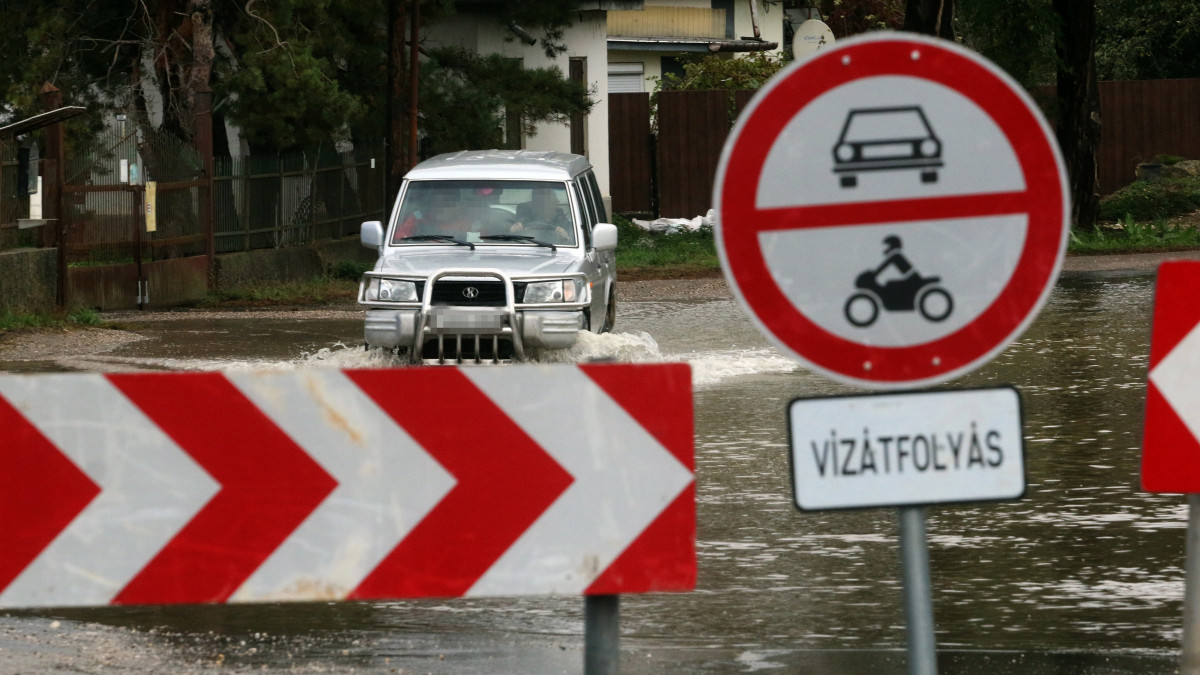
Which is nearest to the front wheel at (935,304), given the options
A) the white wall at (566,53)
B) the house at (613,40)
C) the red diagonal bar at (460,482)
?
the red diagonal bar at (460,482)

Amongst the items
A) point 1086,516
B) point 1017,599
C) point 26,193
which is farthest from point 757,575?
point 26,193

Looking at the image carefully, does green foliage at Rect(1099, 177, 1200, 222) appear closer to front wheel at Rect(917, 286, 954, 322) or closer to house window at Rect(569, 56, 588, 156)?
house window at Rect(569, 56, 588, 156)

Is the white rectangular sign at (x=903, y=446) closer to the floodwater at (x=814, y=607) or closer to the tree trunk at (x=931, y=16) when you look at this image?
the floodwater at (x=814, y=607)

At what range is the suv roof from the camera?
538 inches

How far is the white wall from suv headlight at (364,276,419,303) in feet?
51.3

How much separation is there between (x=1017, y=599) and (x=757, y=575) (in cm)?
113

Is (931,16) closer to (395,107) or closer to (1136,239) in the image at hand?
(1136,239)

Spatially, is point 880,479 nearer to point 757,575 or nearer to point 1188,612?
point 1188,612

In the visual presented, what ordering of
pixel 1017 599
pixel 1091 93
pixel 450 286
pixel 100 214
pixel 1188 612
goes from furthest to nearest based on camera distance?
pixel 1091 93
pixel 100 214
pixel 450 286
pixel 1017 599
pixel 1188 612

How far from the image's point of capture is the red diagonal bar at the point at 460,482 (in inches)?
139

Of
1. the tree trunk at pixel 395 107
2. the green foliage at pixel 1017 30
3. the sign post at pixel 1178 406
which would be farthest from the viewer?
the green foliage at pixel 1017 30

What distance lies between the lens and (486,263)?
501 inches

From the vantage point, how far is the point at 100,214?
19578 millimetres

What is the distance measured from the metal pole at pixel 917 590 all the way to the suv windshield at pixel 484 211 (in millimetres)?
9987
